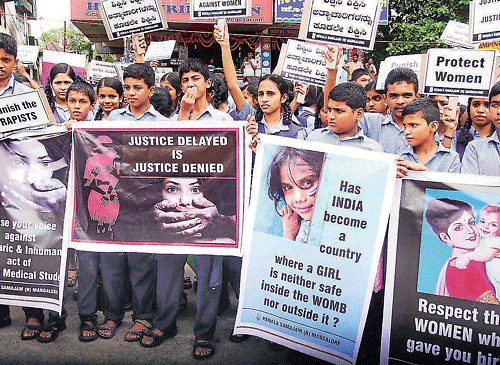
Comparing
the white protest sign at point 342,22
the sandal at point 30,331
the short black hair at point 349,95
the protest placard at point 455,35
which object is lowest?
the sandal at point 30,331

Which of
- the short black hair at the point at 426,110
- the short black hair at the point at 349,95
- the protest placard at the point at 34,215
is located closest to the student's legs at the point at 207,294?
the protest placard at the point at 34,215

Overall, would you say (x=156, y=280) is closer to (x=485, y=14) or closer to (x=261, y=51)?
(x=485, y=14)

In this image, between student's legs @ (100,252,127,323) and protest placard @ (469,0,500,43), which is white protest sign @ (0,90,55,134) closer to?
student's legs @ (100,252,127,323)

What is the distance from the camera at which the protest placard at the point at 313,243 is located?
2.60 metres

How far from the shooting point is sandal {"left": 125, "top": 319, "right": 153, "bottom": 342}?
135 inches

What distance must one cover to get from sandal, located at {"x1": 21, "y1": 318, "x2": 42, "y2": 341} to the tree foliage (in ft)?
45.3

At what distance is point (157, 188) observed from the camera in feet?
10.3

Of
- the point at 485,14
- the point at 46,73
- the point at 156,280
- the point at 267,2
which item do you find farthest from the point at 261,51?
the point at 156,280

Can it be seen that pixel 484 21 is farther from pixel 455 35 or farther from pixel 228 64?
pixel 455 35

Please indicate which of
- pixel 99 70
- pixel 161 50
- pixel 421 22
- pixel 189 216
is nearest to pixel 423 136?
pixel 189 216

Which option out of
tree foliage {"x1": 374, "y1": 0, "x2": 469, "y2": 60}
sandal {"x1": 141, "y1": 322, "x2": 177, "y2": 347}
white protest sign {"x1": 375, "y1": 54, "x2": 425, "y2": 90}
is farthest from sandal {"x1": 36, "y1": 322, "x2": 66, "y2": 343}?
tree foliage {"x1": 374, "y1": 0, "x2": 469, "y2": 60}

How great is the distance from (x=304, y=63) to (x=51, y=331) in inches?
149

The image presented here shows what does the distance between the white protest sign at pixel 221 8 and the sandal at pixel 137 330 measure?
8.63 ft

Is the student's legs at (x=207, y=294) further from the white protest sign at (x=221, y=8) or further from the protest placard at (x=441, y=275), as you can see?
the white protest sign at (x=221, y=8)
